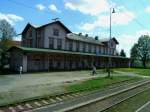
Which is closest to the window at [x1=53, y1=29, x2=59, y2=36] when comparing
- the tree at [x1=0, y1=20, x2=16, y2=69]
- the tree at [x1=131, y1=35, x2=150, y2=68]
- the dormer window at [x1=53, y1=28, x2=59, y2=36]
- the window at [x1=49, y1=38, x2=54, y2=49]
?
the dormer window at [x1=53, y1=28, x2=59, y2=36]

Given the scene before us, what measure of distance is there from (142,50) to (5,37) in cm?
6355

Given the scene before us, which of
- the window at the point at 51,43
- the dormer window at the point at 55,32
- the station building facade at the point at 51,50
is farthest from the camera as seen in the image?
the dormer window at the point at 55,32

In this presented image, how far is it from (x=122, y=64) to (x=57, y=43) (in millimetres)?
33764

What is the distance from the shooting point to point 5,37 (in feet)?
158

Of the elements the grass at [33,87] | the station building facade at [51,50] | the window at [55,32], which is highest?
the window at [55,32]

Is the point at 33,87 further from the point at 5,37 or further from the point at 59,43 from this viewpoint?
the point at 59,43

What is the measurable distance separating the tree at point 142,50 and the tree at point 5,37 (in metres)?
59.2

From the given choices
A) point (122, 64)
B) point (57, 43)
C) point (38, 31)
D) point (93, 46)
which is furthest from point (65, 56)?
point (122, 64)

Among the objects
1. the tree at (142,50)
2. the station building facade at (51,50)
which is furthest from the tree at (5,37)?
the tree at (142,50)

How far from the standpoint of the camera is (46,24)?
48469 millimetres

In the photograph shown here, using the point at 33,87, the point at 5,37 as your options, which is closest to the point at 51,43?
the point at 5,37

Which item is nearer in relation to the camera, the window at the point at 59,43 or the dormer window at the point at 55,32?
the dormer window at the point at 55,32

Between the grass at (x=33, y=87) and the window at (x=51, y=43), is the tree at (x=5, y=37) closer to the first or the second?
the window at (x=51, y=43)

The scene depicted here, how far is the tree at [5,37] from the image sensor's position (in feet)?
151
